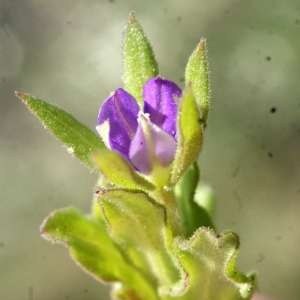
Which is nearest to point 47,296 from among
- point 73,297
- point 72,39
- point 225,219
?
point 73,297

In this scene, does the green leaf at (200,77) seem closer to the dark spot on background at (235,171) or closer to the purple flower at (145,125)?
the purple flower at (145,125)

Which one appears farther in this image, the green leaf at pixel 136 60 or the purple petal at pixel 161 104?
the green leaf at pixel 136 60

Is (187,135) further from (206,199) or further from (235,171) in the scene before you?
(235,171)

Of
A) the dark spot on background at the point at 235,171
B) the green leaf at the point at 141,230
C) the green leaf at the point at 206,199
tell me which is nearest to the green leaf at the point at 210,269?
the green leaf at the point at 141,230

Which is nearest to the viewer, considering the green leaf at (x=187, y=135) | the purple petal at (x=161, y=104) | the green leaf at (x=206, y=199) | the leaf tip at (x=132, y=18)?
the green leaf at (x=187, y=135)

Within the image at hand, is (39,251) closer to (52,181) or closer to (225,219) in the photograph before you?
(52,181)

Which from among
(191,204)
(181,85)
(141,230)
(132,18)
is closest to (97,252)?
(141,230)

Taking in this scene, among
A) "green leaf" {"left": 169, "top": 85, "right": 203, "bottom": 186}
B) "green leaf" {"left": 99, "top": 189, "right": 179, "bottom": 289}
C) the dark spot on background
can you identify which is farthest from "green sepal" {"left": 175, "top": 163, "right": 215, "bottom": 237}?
the dark spot on background
